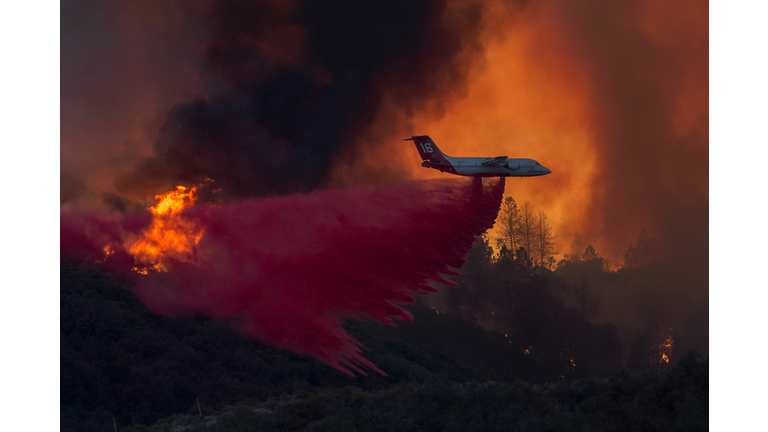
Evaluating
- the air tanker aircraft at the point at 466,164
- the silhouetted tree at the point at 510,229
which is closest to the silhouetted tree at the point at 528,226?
the silhouetted tree at the point at 510,229

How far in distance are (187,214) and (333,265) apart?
346 inches

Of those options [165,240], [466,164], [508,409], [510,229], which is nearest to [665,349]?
[510,229]

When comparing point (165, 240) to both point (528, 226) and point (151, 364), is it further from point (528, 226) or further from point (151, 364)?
point (528, 226)

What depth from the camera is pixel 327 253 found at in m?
21.0

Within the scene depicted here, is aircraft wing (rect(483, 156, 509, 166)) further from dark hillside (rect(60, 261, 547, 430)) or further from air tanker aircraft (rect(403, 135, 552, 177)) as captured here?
dark hillside (rect(60, 261, 547, 430))

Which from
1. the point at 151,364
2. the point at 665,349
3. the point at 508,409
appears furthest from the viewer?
the point at 665,349

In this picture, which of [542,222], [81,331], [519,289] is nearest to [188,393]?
[81,331]

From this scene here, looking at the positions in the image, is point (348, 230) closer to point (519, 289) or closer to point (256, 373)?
point (256, 373)

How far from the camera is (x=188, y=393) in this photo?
83.1 ft

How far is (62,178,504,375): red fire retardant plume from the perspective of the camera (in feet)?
66.1

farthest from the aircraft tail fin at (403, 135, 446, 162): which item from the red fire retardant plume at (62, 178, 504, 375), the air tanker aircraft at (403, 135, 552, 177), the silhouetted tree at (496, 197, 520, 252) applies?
the silhouetted tree at (496, 197, 520, 252)

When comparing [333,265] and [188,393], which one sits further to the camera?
[188,393]

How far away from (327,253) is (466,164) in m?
8.01

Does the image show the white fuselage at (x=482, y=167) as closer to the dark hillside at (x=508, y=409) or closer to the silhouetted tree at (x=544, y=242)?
the dark hillside at (x=508, y=409)
